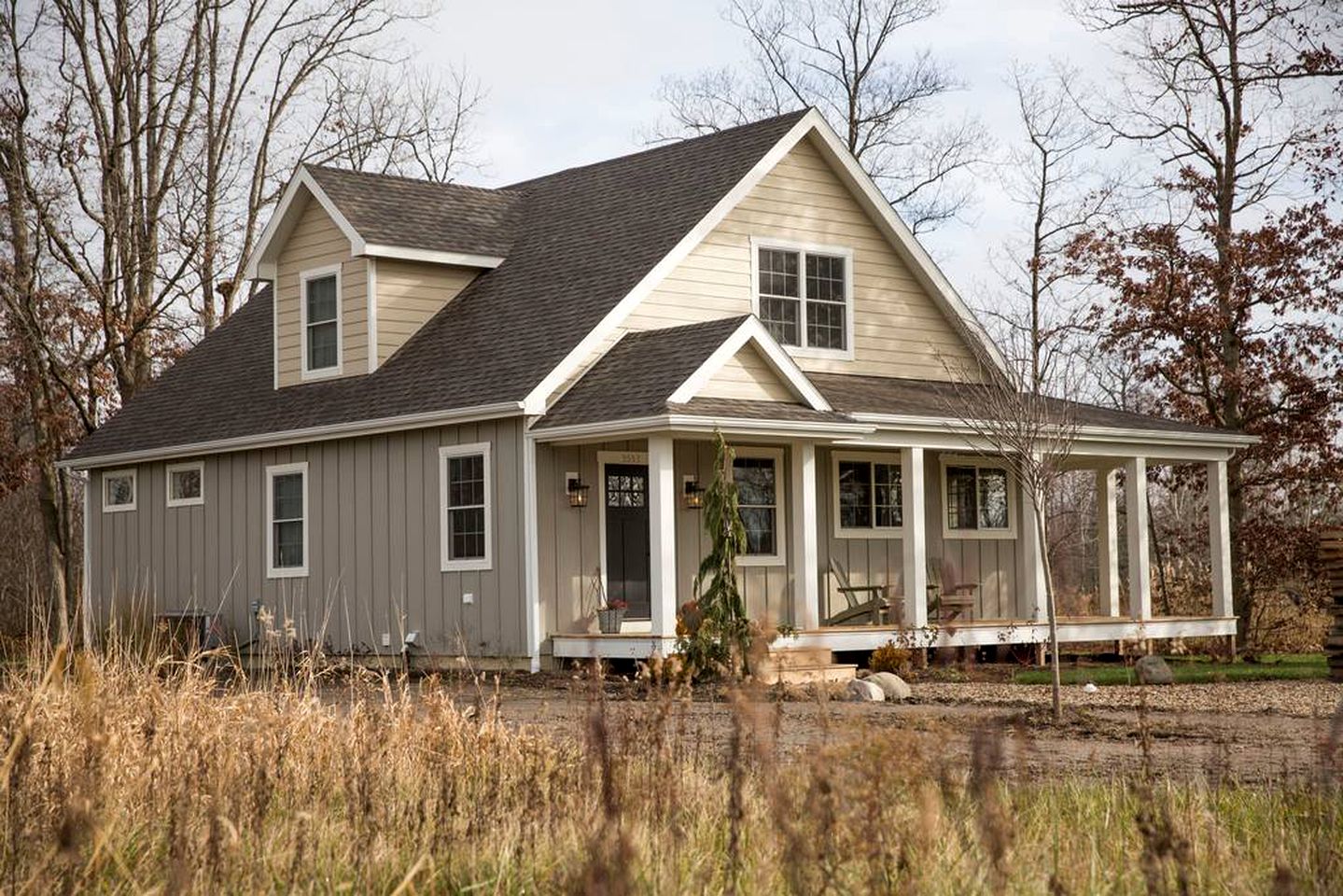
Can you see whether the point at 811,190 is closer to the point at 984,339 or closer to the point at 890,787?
the point at 984,339

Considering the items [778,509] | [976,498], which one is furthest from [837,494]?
[976,498]

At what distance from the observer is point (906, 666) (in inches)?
734

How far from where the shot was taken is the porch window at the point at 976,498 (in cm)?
2322

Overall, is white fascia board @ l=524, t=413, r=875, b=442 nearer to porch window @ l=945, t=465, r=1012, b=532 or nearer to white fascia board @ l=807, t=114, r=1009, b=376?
white fascia board @ l=807, t=114, r=1009, b=376

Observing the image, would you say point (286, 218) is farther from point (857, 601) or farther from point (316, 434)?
point (857, 601)

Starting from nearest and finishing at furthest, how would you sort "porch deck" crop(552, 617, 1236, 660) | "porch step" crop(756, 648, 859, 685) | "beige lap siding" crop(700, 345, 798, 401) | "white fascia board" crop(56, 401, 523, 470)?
"porch step" crop(756, 648, 859, 685) < "porch deck" crop(552, 617, 1236, 660) < "beige lap siding" crop(700, 345, 798, 401) < "white fascia board" crop(56, 401, 523, 470)

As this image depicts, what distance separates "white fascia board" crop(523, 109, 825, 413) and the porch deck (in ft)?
8.43

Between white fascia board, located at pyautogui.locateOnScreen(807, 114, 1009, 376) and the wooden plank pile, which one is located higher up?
white fascia board, located at pyautogui.locateOnScreen(807, 114, 1009, 376)

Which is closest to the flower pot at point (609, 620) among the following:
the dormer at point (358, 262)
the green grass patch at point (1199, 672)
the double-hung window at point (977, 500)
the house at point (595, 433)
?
the house at point (595, 433)

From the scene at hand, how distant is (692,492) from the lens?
790 inches

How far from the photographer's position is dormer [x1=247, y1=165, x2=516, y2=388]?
21.5m

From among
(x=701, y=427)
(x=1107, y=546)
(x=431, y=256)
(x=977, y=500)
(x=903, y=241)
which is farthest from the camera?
(x=977, y=500)

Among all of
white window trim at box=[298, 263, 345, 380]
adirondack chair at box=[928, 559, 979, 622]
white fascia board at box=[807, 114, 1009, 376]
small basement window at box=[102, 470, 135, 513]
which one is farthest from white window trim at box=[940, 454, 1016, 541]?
small basement window at box=[102, 470, 135, 513]

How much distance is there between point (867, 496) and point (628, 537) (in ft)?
12.6
